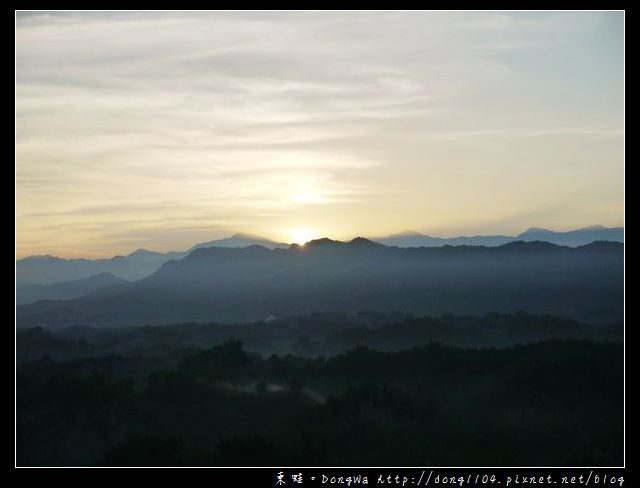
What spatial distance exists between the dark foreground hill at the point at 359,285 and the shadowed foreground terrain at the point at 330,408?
18.9 meters

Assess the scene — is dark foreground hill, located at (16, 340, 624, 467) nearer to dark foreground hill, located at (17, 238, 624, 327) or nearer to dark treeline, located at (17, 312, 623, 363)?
dark treeline, located at (17, 312, 623, 363)

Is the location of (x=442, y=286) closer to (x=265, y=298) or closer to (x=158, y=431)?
(x=265, y=298)

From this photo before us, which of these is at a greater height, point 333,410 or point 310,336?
point 333,410

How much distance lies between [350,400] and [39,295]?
53190 millimetres

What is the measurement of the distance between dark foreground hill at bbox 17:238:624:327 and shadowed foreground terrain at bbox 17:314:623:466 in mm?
18871

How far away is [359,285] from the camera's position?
77.9 meters

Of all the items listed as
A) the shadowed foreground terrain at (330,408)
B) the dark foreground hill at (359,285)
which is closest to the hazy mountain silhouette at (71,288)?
the dark foreground hill at (359,285)

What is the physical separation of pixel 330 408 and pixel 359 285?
5731 centimetres

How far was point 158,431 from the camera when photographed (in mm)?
19797

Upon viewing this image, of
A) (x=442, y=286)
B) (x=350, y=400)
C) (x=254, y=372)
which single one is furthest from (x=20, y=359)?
(x=442, y=286)

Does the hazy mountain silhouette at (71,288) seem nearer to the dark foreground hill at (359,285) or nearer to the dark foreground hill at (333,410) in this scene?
the dark foreground hill at (359,285)

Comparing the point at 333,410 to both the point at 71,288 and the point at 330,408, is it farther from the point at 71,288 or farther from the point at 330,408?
the point at 71,288

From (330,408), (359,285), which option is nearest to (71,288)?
(359,285)

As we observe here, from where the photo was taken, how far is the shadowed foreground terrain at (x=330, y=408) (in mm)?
17828
